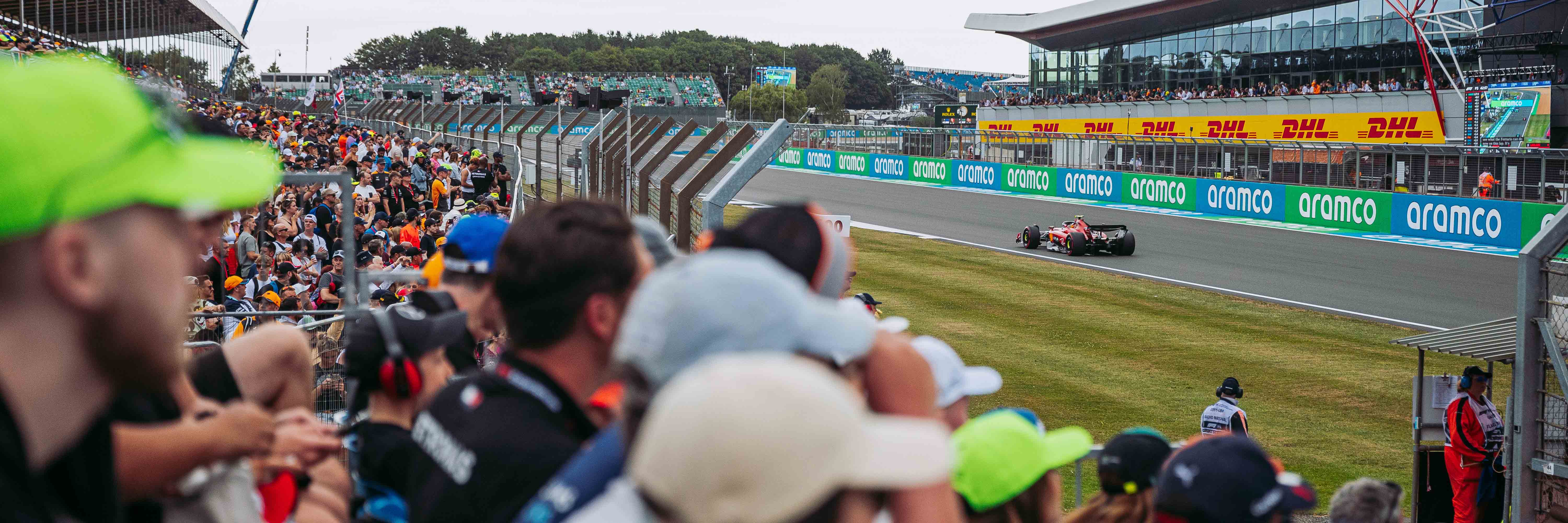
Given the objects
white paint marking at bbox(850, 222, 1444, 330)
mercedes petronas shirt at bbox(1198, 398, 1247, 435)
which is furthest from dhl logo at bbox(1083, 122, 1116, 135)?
mercedes petronas shirt at bbox(1198, 398, 1247, 435)

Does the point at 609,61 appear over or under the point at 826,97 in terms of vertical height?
over

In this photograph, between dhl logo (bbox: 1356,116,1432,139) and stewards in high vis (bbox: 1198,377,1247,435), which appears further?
dhl logo (bbox: 1356,116,1432,139)

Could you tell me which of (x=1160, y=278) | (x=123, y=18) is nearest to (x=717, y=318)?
(x=1160, y=278)

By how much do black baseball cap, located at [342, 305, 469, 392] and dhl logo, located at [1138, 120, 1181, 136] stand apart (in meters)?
56.2

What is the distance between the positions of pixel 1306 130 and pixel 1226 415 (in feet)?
139

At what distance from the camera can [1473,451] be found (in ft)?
33.4

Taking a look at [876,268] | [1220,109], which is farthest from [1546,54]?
[876,268]

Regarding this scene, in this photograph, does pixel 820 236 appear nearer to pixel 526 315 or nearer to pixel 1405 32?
pixel 526 315

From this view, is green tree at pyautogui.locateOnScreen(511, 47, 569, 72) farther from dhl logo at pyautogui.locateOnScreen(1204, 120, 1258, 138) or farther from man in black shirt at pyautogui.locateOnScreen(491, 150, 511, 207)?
man in black shirt at pyautogui.locateOnScreen(491, 150, 511, 207)

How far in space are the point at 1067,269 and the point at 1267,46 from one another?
37649 millimetres

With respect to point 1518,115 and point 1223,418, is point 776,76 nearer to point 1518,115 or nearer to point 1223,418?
point 1518,115

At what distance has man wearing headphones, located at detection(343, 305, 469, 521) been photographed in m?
2.54

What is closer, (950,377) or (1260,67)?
(950,377)

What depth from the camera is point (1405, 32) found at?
4850 cm
